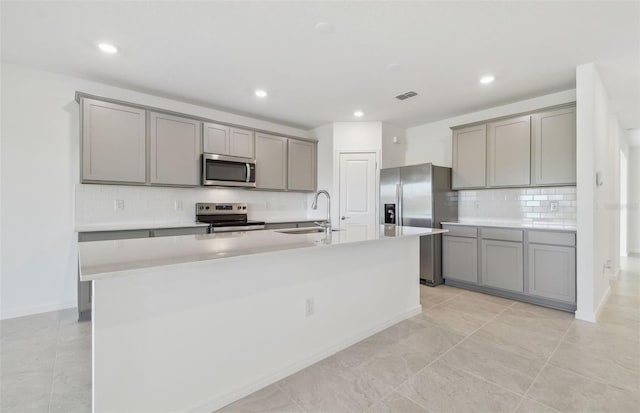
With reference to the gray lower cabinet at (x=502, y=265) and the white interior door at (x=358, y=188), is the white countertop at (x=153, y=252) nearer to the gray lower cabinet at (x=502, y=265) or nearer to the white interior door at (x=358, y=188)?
the gray lower cabinet at (x=502, y=265)

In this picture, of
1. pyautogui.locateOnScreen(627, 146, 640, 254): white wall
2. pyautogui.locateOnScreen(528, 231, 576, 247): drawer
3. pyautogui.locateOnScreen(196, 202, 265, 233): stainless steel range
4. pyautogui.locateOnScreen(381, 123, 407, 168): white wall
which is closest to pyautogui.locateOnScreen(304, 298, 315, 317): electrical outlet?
pyautogui.locateOnScreen(196, 202, 265, 233): stainless steel range

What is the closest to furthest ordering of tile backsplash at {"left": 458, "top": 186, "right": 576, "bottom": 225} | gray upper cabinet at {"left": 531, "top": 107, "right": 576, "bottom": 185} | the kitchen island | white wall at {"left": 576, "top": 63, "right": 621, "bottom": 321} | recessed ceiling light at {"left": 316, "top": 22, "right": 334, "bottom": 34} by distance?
1. the kitchen island
2. recessed ceiling light at {"left": 316, "top": 22, "right": 334, "bottom": 34}
3. white wall at {"left": 576, "top": 63, "right": 621, "bottom": 321}
4. gray upper cabinet at {"left": 531, "top": 107, "right": 576, "bottom": 185}
5. tile backsplash at {"left": 458, "top": 186, "right": 576, "bottom": 225}

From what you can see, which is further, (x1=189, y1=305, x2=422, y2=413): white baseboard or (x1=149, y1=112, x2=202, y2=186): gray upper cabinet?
(x1=149, y1=112, x2=202, y2=186): gray upper cabinet

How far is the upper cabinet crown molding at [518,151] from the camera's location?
3.39 m

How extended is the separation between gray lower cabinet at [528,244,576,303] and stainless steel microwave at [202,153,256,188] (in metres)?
3.70

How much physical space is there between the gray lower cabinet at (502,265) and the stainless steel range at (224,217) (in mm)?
3013

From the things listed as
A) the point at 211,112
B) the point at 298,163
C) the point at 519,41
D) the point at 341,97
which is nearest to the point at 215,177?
the point at 211,112

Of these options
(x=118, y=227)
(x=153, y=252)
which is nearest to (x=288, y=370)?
(x=153, y=252)

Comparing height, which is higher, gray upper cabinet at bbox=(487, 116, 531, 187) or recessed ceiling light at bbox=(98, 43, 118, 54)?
recessed ceiling light at bbox=(98, 43, 118, 54)

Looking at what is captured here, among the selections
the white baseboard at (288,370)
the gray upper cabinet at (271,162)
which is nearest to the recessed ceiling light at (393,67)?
the gray upper cabinet at (271,162)

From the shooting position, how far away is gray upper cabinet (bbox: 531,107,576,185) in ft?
11.0

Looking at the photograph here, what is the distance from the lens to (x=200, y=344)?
162 centimetres

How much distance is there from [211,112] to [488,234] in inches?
163

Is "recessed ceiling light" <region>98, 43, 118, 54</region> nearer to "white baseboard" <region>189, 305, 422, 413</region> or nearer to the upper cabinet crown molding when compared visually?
"white baseboard" <region>189, 305, 422, 413</region>
